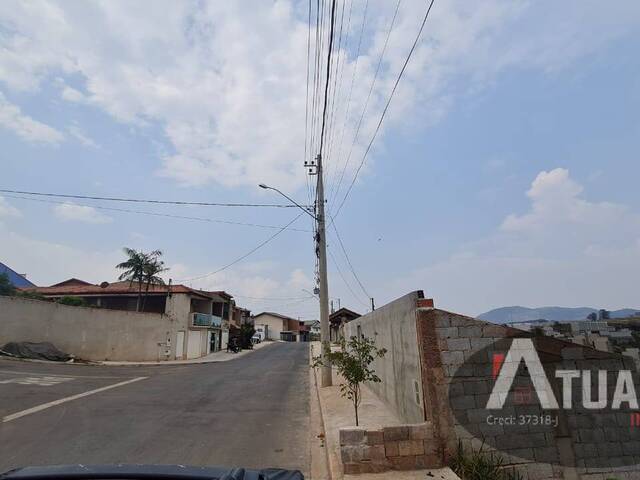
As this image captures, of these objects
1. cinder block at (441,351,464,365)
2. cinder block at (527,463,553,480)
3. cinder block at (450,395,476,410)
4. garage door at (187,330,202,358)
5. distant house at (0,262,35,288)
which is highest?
distant house at (0,262,35,288)

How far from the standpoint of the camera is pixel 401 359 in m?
8.40

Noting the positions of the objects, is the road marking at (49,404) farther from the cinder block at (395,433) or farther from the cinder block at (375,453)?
the cinder block at (395,433)

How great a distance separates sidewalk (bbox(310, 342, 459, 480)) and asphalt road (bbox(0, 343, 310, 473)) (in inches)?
21.2

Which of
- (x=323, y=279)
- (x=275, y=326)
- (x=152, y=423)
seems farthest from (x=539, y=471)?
(x=275, y=326)

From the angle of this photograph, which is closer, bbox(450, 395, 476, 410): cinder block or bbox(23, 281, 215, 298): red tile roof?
bbox(450, 395, 476, 410): cinder block

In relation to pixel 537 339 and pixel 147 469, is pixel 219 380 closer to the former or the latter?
pixel 537 339

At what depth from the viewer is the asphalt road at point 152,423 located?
6.92 meters

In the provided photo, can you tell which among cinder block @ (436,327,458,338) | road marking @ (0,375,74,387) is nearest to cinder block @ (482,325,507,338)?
cinder block @ (436,327,458,338)

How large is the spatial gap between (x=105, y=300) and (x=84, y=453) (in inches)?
1421

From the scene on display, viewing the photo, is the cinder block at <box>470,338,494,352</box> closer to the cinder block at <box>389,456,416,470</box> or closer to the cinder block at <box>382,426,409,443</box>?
the cinder block at <box>382,426,409,443</box>

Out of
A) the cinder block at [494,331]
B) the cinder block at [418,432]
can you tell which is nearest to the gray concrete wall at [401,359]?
the cinder block at [418,432]

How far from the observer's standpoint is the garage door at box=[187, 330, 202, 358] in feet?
123

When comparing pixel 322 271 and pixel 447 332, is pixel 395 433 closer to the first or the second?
pixel 447 332

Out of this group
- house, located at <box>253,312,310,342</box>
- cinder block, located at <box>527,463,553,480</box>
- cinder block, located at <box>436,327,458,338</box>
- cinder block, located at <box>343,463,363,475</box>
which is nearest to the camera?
cinder block, located at <box>343,463,363,475</box>
